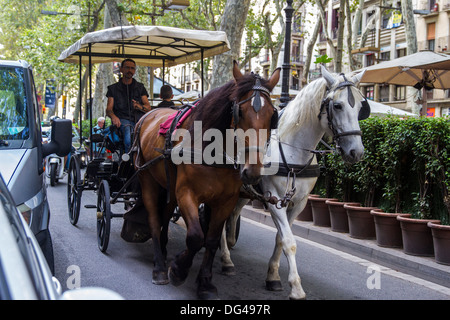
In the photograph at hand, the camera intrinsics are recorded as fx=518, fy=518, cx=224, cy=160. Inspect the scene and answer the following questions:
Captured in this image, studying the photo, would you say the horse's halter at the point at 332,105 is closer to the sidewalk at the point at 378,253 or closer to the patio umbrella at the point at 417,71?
the sidewalk at the point at 378,253

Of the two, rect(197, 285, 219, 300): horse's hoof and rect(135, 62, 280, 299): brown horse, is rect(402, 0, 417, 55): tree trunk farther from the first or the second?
rect(197, 285, 219, 300): horse's hoof

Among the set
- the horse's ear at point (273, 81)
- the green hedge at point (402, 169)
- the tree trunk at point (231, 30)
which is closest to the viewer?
the horse's ear at point (273, 81)

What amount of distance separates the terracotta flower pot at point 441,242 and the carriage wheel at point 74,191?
505 centimetres

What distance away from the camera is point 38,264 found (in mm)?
1689

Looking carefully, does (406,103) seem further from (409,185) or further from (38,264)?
(38,264)

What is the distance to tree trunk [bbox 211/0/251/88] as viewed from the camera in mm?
14102

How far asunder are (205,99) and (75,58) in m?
4.54

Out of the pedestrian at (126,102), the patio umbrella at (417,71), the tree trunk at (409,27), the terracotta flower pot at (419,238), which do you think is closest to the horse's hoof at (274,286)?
the terracotta flower pot at (419,238)

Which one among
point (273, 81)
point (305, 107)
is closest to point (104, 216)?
point (305, 107)

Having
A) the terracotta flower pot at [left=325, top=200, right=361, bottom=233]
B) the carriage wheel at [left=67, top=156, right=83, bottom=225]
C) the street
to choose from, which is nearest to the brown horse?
the street

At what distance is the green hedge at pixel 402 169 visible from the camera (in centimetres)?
655

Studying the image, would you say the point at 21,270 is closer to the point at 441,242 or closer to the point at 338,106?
the point at 338,106

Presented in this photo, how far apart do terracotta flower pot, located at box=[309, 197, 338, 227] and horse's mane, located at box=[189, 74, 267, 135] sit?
420cm
